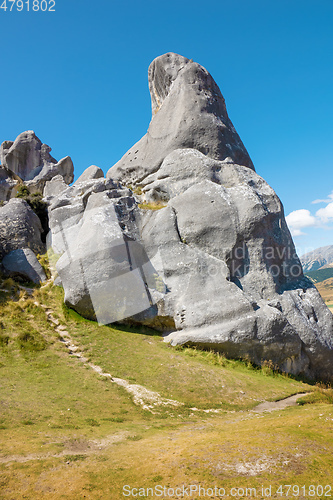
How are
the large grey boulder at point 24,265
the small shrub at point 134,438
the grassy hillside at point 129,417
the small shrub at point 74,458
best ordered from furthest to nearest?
the large grey boulder at point 24,265 → the small shrub at point 134,438 → the small shrub at point 74,458 → the grassy hillside at point 129,417

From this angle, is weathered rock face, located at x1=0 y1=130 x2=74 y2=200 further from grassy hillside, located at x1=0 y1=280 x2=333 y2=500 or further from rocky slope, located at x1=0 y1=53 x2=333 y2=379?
grassy hillside, located at x1=0 y1=280 x2=333 y2=500

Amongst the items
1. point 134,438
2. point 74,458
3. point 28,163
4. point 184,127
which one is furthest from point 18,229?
point 28,163

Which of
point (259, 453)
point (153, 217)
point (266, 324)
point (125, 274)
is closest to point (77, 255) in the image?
point (125, 274)

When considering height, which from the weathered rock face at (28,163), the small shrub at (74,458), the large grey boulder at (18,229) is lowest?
the small shrub at (74,458)

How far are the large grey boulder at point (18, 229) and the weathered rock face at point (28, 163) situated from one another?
18.6m

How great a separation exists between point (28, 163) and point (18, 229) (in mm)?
23554

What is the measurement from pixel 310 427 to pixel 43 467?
21.0 ft

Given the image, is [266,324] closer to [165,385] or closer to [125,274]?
[165,385]

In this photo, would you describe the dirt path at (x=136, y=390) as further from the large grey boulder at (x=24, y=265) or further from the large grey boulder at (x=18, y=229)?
the large grey boulder at (x=18, y=229)

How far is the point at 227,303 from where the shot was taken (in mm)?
16766

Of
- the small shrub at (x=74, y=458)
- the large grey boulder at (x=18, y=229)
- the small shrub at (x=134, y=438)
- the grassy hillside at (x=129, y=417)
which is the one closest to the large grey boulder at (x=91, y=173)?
the large grey boulder at (x=18, y=229)

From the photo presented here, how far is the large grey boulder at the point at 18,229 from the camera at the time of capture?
2202 centimetres

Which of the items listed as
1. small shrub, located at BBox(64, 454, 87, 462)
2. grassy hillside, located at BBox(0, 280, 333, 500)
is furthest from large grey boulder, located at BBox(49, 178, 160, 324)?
small shrub, located at BBox(64, 454, 87, 462)

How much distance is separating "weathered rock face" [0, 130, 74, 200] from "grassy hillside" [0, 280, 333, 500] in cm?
2608
